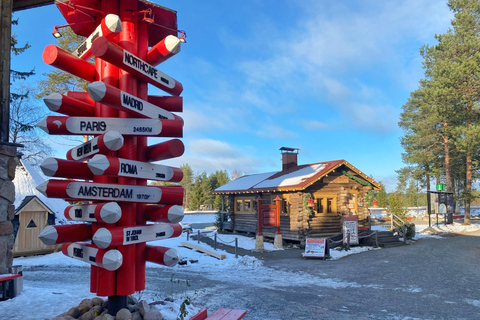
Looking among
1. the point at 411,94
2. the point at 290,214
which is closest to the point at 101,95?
the point at 290,214

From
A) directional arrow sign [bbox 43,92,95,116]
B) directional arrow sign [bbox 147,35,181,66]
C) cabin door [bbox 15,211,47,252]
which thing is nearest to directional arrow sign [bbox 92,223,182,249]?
directional arrow sign [bbox 43,92,95,116]

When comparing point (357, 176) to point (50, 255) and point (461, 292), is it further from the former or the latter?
point (50, 255)

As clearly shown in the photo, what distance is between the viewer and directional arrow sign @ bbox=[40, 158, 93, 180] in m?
3.91

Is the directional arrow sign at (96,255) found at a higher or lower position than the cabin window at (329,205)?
higher

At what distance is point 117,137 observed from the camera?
12.3 ft

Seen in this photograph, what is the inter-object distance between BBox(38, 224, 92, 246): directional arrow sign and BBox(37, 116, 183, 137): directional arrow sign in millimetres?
1178

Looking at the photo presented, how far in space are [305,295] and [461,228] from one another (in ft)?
76.9

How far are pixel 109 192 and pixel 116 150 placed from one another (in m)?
0.52

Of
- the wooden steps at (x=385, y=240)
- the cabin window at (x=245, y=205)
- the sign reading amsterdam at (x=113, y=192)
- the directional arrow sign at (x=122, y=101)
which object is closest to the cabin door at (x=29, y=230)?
the cabin window at (x=245, y=205)

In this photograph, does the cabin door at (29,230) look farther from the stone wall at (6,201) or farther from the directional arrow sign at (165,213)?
the directional arrow sign at (165,213)

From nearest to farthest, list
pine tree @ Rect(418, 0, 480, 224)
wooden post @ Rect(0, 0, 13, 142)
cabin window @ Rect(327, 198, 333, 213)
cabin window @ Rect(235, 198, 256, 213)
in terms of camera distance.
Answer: wooden post @ Rect(0, 0, 13, 142) → cabin window @ Rect(327, 198, 333, 213) → cabin window @ Rect(235, 198, 256, 213) → pine tree @ Rect(418, 0, 480, 224)

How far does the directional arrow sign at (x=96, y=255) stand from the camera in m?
3.85

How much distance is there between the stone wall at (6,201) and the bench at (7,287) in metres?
0.45

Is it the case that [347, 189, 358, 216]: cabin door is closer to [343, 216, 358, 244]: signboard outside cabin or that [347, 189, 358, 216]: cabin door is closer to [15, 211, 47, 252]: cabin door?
[343, 216, 358, 244]: signboard outside cabin
